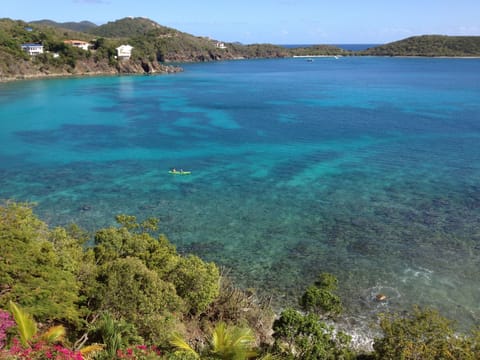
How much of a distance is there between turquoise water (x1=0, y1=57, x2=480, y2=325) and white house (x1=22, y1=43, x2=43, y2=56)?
5930cm

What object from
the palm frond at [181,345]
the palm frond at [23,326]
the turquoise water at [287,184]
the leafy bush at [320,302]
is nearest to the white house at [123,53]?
the turquoise water at [287,184]

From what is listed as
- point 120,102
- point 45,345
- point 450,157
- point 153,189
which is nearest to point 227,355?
point 45,345

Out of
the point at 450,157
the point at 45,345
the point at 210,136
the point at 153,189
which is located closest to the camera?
the point at 45,345

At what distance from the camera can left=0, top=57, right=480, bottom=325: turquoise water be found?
23.4m

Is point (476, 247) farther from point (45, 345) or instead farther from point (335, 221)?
point (45, 345)

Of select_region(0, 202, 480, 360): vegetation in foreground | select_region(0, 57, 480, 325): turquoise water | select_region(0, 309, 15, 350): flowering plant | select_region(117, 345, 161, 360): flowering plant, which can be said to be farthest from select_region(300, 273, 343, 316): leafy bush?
select_region(0, 309, 15, 350): flowering plant

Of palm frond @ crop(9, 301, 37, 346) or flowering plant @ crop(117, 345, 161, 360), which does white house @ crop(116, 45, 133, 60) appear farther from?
flowering plant @ crop(117, 345, 161, 360)

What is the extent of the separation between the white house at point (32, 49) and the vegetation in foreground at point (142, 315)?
125636 millimetres

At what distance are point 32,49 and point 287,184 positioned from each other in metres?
118

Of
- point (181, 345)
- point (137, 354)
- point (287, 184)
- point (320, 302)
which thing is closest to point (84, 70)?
A: point (287, 184)

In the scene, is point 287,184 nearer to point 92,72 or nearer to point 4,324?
point 4,324

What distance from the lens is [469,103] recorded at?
7431cm

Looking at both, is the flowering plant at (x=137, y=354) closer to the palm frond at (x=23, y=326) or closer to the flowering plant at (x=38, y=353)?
the flowering plant at (x=38, y=353)

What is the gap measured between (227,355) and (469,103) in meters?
77.8
